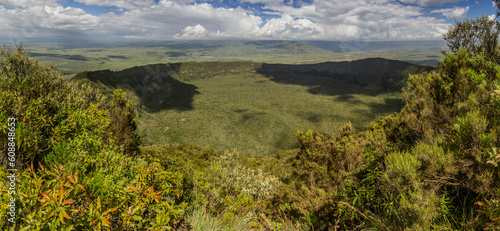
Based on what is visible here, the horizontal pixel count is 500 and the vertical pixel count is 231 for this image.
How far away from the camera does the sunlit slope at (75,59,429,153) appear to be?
44.4 meters

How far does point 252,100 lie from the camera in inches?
2751

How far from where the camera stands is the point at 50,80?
841cm

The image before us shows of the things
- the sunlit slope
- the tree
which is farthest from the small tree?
the tree

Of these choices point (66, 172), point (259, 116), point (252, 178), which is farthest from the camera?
point (259, 116)

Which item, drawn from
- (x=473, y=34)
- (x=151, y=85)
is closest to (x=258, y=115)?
(x=473, y=34)

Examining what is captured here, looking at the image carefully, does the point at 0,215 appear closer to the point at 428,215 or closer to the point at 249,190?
the point at 428,215

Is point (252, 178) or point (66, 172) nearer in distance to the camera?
point (66, 172)

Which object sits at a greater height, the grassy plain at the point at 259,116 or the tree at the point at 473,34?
the tree at the point at 473,34

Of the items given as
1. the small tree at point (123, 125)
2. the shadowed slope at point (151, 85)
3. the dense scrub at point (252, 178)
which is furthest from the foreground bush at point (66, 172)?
the shadowed slope at point (151, 85)

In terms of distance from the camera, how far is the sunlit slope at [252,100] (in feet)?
146

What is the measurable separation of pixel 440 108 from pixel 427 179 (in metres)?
4.89

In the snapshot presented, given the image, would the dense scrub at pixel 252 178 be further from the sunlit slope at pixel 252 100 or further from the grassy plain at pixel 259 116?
the sunlit slope at pixel 252 100

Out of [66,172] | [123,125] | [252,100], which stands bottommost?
[252,100]

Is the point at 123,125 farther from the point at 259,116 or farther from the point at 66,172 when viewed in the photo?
the point at 259,116
